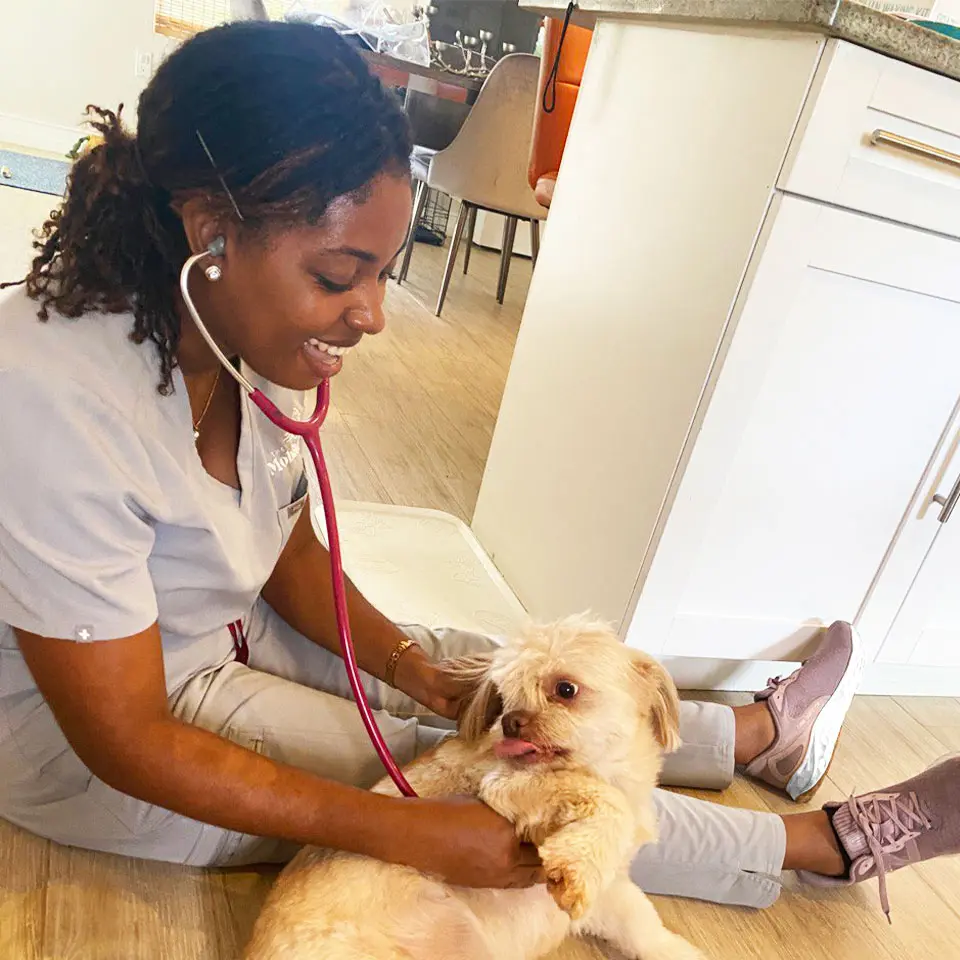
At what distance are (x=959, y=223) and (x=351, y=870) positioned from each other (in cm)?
132

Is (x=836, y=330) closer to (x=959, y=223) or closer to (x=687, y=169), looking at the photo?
(x=959, y=223)

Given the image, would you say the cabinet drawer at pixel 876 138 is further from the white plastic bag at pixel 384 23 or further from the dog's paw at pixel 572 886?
the white plastic bag at pixel 384 23

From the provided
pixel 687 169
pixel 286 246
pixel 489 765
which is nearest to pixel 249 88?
pixel 286 246

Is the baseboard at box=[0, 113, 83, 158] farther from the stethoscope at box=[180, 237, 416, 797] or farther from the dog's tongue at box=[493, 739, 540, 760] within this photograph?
the dog's tongue at box=[493, 739, 540, 760]

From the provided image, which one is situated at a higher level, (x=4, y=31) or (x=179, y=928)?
(x=4, y=31)

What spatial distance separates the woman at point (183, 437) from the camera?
2.54 ft

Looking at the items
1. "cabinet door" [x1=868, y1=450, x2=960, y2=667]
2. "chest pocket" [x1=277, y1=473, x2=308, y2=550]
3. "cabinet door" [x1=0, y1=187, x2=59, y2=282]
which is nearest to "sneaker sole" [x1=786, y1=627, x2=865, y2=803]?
"cabinet door" [x1=868, y1=450, x2=960, y2=667]

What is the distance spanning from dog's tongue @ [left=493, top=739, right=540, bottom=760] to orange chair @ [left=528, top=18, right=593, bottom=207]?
1750 millimetres

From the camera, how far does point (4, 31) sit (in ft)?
18.0

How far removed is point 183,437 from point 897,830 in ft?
3.87

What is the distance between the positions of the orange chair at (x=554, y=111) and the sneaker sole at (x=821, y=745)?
1477mm

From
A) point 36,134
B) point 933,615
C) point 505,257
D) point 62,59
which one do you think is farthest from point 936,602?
point 36,134

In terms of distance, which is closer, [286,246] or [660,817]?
[286,246]

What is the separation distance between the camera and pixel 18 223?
3.95 metres
